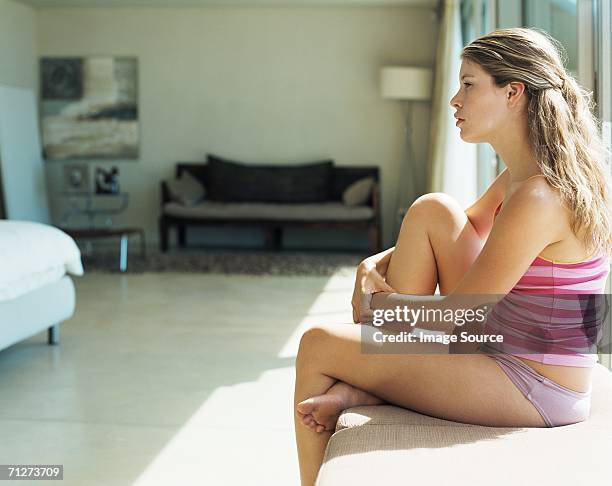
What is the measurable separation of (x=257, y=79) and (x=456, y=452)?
328 inches

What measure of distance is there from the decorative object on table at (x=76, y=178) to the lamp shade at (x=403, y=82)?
11.3ft

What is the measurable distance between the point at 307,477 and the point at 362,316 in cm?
42

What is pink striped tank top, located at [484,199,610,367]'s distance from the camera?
1.75m

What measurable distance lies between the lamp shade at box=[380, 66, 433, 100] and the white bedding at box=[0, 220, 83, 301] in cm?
509

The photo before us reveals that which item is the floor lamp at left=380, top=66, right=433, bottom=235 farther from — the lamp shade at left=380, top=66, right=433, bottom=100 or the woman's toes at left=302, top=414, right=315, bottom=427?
the woman's toes at left=302, top=414, right=315, bottom=427

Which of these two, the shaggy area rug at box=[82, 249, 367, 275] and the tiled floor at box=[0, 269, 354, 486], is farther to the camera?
the shaggy area rug at box=[82, 249, 367, 275]

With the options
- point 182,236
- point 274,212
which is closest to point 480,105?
point 274,212

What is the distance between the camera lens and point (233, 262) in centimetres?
796

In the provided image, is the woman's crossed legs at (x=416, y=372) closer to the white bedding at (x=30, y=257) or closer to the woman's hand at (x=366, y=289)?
the woman's hand at (x=366, y=289)

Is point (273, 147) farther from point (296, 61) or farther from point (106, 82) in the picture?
point (106, 82)

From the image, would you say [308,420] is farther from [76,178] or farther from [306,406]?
[76,178]

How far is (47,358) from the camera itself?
4199 millimetres

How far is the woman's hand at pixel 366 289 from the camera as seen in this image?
6.79ft

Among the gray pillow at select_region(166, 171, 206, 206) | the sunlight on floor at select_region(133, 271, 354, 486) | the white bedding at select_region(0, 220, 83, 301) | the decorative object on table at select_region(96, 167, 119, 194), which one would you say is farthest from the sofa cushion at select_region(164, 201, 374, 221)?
the sunlight on floor at select_region(133, 271, 354, 486)
